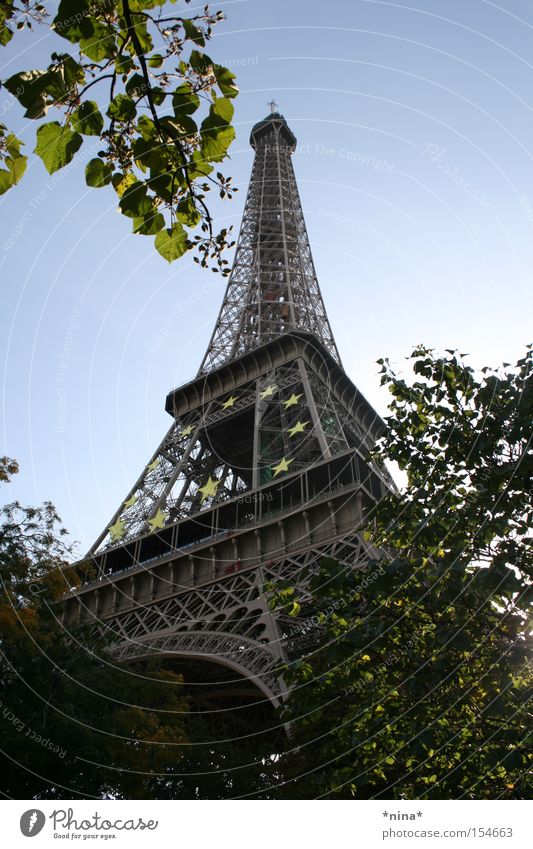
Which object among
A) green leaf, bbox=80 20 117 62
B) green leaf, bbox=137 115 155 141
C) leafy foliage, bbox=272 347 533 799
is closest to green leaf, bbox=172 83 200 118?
green leaf, bbox=137 115 155 141

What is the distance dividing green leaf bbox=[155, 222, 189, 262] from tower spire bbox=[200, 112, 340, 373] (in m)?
36.1

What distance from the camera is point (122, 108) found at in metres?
5.16

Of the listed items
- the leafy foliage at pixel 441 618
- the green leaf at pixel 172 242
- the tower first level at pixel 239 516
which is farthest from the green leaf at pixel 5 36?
the tower first level at pixel 239 516

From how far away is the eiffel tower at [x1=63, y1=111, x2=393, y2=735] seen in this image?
75.3 feet

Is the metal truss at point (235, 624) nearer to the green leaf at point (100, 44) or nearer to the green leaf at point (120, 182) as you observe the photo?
the green leaf at point (120, 182)

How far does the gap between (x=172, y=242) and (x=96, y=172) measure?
0.79 meters

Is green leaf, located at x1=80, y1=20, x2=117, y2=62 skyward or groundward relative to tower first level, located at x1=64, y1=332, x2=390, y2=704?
groundward

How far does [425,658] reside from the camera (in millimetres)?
11094
